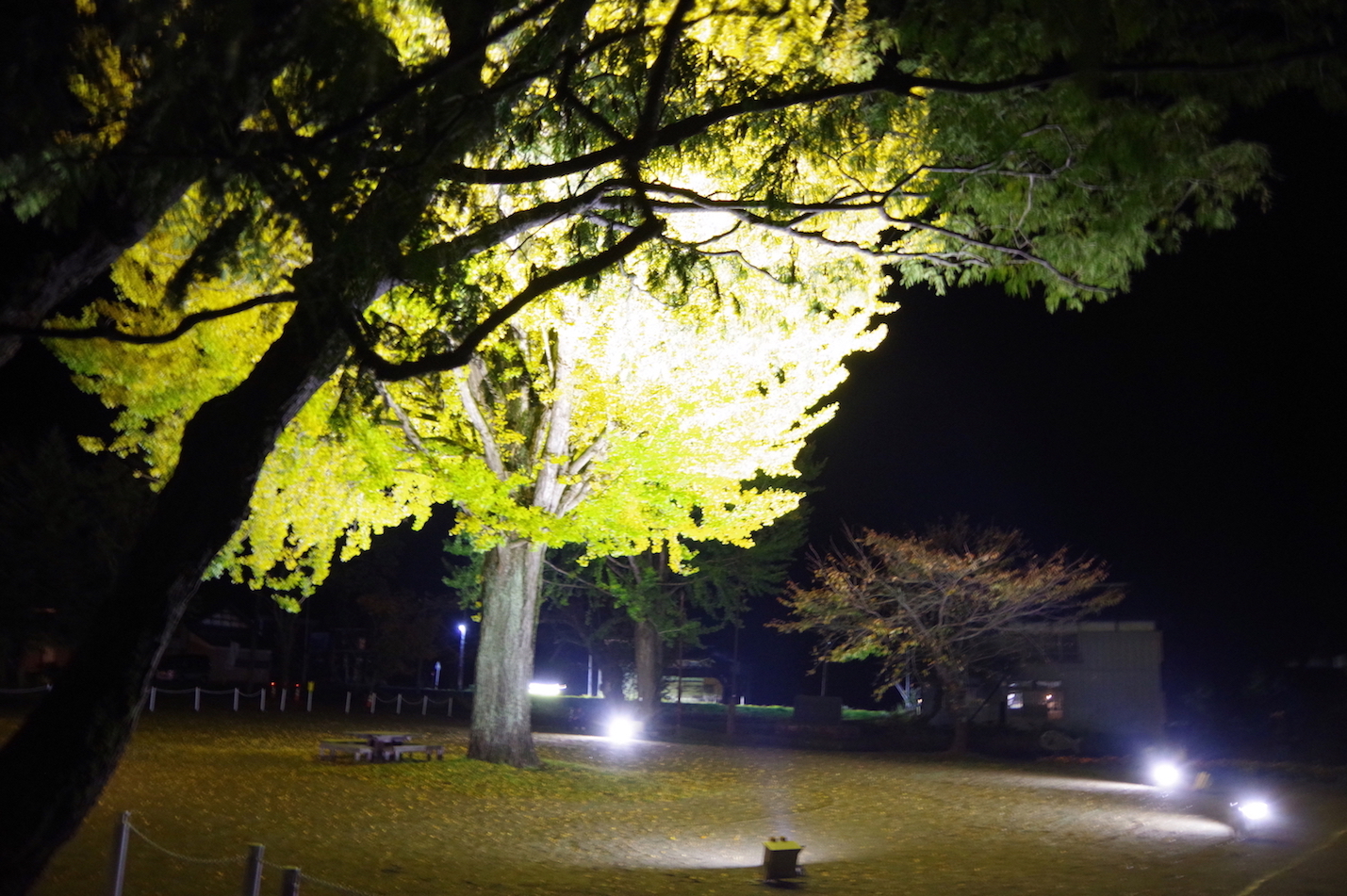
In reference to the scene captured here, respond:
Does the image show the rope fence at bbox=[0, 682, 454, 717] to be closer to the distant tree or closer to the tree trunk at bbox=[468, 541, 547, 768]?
the distant tree

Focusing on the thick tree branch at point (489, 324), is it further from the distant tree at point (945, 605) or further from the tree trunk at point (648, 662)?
the tree trunk at point (648, 662)

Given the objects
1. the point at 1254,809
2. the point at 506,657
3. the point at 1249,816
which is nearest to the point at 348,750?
the point at 506,657

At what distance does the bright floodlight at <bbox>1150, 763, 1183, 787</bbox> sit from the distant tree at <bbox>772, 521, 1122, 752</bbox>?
6763 mm

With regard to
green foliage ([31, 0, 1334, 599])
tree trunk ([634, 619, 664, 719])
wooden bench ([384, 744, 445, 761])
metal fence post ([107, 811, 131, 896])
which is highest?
green foliage ([31, 0, 1334, 599])

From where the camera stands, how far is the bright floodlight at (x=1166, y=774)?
2102 centimetres

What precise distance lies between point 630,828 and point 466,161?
27.4 feet

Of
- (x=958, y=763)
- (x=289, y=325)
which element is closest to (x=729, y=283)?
(x=289, y=325)

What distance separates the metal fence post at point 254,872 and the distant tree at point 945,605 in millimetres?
23733

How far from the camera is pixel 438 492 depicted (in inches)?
677

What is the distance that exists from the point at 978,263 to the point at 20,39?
7661 mm

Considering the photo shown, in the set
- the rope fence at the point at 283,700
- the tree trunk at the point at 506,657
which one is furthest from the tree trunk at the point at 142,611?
the rope fence at the point at 283,700

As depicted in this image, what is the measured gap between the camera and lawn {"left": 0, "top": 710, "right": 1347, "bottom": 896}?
9.62 m

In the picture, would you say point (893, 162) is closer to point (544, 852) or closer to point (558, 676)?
point (544, 852)

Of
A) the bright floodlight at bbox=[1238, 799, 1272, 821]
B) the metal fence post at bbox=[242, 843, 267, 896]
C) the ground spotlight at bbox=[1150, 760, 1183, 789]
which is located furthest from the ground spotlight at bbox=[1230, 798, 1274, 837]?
the metal fence post at bbox=[242, 843, 267, 896]
